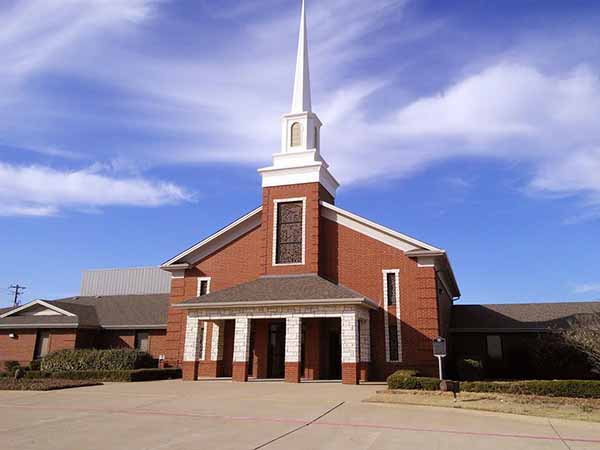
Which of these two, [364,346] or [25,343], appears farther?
[25,343]

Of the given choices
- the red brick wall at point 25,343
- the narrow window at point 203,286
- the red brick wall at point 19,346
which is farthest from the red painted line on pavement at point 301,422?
the red brick wall at point 19,346

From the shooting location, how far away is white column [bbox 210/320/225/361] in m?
27.0

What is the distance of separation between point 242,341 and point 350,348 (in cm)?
486

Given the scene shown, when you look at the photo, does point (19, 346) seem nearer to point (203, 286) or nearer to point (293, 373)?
point (203, 286)

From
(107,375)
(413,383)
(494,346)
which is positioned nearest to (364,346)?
(413,383)

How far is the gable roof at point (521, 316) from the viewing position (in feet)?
102

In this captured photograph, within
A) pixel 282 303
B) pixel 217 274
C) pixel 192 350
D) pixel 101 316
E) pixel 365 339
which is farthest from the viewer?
pixel 101 316

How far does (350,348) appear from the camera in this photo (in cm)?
2252

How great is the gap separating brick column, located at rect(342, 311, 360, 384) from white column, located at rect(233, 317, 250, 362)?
4.36 meters

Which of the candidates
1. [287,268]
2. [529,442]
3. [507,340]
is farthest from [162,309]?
[529,442]

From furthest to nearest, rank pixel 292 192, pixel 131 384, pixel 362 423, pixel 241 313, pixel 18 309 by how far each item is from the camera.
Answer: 1. pixel 18 309
2. pixel 292 192
3. pixel 241 313
4. pixel 131 384
5. pixel 362 423

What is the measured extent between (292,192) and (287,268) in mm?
4266

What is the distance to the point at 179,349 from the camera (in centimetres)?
2900

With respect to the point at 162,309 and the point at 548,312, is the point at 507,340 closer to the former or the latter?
the point at 548,312
